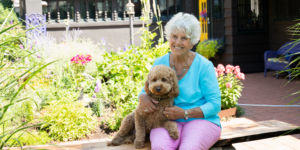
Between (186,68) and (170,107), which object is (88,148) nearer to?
(170,107)

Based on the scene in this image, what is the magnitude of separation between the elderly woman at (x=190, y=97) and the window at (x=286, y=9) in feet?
22.5

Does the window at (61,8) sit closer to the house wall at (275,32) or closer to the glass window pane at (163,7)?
the glass window pane at (163,7)

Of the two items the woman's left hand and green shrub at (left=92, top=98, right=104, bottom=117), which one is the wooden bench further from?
green shrub at (left=92, top=98, right=104, bottom=117)

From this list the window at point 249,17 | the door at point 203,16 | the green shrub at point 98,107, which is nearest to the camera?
the green shrub at point 98,107

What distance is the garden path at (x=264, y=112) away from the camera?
3028mm

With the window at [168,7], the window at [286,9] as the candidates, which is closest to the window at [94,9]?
the window at [168,7]

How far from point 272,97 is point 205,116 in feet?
14.3

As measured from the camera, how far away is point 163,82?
2213 millimetres

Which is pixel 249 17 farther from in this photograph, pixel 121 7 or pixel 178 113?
pixel 178 113

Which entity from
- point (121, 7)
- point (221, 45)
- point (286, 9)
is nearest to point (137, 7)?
point (121, 7)

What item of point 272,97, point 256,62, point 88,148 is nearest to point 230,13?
point 256,62

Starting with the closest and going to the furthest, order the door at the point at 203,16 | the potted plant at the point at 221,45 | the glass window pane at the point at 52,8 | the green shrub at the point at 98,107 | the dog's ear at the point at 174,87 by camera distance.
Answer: the dog's ear at the point at 174,87
the green shrub at the point at 98,107
the potted plant at the point at 221,45
the door at the point at 203,16
the glass window pane at the point at 52,8

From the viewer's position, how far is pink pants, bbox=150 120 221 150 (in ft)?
7.08

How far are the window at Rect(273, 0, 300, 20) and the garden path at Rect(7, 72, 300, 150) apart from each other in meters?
1.68
